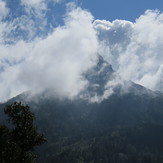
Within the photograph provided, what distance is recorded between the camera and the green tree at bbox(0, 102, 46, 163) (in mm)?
59656

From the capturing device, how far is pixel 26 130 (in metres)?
61.2

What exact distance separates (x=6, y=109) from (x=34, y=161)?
14.3m

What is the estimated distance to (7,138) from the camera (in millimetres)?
64938

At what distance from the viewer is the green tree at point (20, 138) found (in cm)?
5966

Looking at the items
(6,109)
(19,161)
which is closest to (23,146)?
(19,161)

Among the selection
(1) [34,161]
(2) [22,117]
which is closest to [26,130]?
(2) [22,117]

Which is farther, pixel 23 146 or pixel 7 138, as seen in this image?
pixel 7 138

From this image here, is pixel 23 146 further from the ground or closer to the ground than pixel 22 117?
closer to the ground

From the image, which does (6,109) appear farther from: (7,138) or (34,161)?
(34,161)

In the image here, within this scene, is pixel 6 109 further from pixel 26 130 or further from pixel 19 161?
pixel 19 161

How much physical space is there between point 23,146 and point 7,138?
707 centimetres

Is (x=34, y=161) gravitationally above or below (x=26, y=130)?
below

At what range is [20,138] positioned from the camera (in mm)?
60688

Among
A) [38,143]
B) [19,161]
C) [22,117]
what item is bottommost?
[19,161]
